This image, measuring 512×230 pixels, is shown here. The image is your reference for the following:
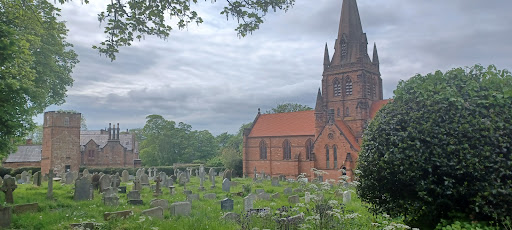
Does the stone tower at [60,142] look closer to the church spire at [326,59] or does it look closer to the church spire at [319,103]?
the church spire at [319,103]

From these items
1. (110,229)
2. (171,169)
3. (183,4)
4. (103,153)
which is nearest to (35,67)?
(110,229)

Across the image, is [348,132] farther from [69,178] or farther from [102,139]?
[102,139]

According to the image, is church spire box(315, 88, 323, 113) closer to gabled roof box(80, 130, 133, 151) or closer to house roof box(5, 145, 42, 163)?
gabled roof box(80, 130, 133, 151)

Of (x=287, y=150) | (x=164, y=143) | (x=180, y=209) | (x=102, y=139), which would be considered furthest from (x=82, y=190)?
(x=164, y=143)

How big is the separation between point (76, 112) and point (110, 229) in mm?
37253

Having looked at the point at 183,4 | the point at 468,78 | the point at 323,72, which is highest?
the point at 323,72

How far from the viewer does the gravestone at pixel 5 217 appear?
10047mm

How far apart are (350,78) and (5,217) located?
36954 mm

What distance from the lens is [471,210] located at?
23.7 feet

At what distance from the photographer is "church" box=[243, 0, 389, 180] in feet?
129

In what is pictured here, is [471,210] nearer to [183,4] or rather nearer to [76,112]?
[183,4]

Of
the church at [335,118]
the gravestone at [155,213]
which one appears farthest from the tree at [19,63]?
the church at [335,118]

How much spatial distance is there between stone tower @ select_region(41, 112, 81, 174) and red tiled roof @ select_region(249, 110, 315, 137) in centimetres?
2042

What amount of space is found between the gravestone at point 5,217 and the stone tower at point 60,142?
3316 centimetres
